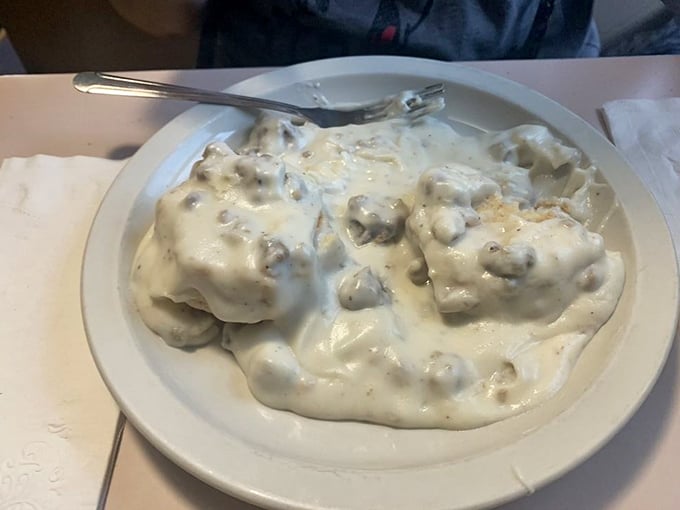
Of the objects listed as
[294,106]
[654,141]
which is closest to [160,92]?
[294,106]

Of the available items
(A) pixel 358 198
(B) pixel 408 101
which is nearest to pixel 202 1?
(B) pixel 408 101

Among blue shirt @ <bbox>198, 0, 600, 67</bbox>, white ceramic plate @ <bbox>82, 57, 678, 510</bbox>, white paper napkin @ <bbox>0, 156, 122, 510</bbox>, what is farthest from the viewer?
blue shirt @ <bbox>198, 0, 600, 67</bbox>

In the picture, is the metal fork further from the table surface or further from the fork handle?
the table surface

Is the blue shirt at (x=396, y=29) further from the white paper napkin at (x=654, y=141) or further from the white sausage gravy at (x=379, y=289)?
the white sausage gravy at (x=379, y=289)

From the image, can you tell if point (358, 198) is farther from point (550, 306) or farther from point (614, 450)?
point (614, 450)

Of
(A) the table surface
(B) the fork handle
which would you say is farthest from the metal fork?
(A) the table surface
